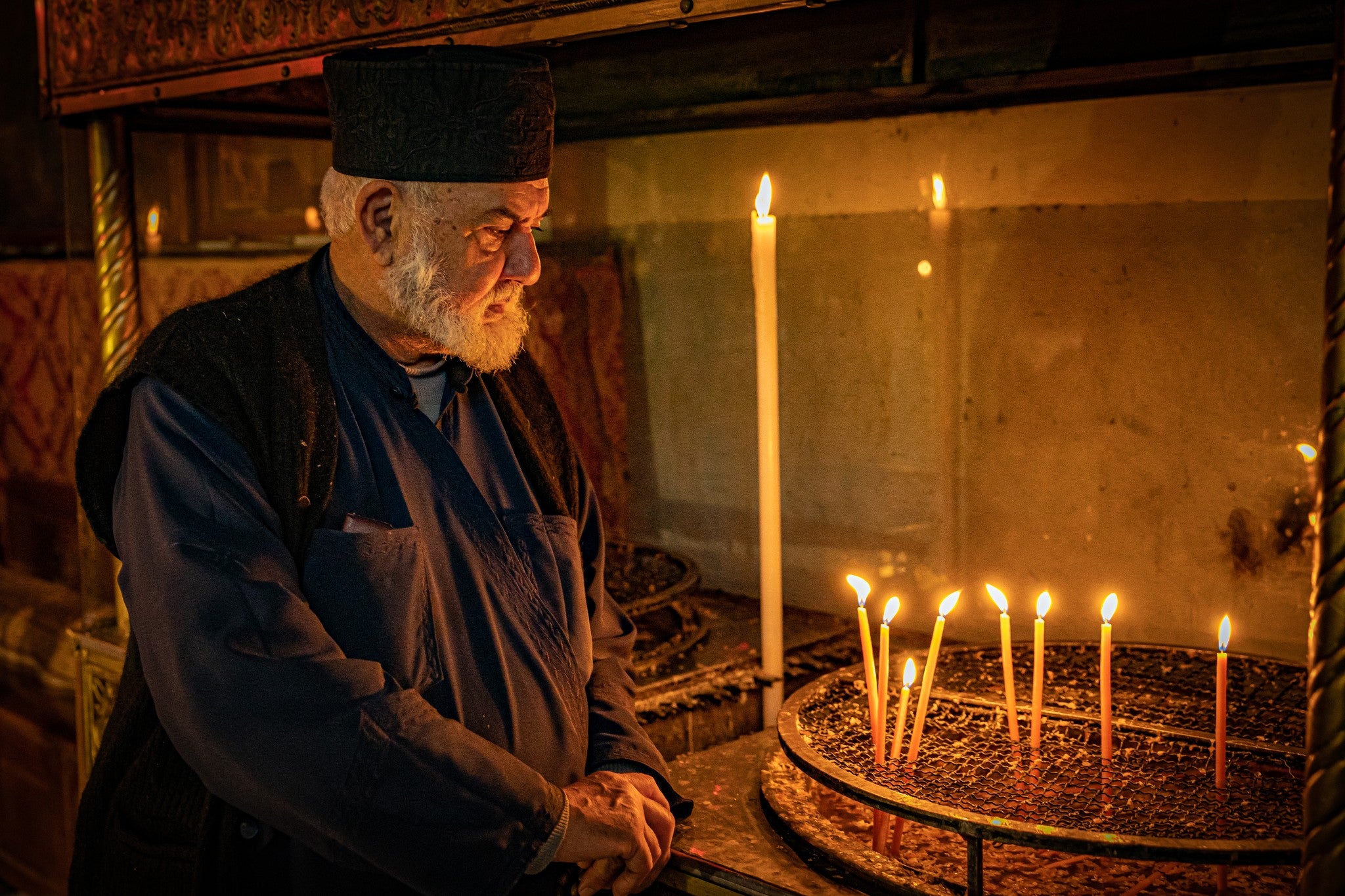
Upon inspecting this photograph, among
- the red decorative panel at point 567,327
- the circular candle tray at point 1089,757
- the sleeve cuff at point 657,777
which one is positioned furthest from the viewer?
the red decorative panel at point 567,327

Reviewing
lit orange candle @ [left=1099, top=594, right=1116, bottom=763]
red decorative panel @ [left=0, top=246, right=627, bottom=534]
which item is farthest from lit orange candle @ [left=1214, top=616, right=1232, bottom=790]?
red decorative panel @ [left=0, top=246, right=627, bottom=534]

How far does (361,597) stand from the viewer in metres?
1.55

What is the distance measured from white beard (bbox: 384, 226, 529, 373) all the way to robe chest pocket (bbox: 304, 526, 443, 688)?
276 millimetres

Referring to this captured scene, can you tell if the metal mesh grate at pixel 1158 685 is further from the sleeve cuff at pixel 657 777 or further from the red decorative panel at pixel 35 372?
the red decorative panel at pixel 35 372

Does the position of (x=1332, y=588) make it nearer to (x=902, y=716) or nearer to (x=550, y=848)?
(x=902, y=716)

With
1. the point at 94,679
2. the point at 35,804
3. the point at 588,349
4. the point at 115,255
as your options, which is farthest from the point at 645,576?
the point at 35,804

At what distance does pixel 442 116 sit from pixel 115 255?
144 cm

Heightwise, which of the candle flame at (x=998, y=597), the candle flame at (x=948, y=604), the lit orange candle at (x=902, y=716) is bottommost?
the lit orange candle at (x=902, y=716)

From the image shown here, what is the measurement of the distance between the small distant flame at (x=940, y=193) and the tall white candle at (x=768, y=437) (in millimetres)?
708

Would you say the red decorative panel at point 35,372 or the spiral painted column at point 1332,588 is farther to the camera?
the red decorative panel at point 35,372

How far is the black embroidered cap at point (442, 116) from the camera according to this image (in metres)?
1.65

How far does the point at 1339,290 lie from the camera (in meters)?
1.10

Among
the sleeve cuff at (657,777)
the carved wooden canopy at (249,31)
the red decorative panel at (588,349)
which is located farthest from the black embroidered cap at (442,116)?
the red decorative panel at (588,349)

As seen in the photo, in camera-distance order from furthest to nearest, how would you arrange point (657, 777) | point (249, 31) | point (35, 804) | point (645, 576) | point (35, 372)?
point (35, 372) < point (35, 804) < point (645, 576) < point (249, 31) < point (657, 777)
